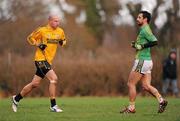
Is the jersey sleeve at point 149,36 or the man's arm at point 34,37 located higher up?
the man's arm at point 34,37

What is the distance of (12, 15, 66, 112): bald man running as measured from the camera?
13859 millimetres

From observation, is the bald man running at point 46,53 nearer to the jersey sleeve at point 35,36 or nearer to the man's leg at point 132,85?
the jersey sleeve at point 35,36

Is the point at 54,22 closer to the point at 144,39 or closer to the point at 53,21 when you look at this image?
the point at 53,21

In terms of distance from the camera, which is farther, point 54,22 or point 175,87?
point 175,87

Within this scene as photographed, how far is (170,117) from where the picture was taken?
480 inches

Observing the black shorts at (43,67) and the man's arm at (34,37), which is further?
the man's arm at (34,37)

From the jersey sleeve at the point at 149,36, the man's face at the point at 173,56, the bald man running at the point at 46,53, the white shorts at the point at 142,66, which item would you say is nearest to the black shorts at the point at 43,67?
the bald man running at the point at 46,53

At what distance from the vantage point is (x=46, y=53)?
46.0 ft

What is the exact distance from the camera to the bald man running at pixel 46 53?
1386 centimetres

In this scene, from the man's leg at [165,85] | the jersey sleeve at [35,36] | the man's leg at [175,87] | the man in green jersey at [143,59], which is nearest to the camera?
the man in green jersey at [143,59]

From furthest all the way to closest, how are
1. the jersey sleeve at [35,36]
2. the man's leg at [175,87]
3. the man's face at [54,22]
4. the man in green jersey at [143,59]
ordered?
the man's leg at [175,87]
the jersey sleeve at [35,36]
the man's face at [54,22]
the man in green jersey at [143,59]

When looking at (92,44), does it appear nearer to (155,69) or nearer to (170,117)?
(155,69)

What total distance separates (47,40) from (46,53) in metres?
0.29

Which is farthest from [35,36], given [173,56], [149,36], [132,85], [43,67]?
[173,56]
